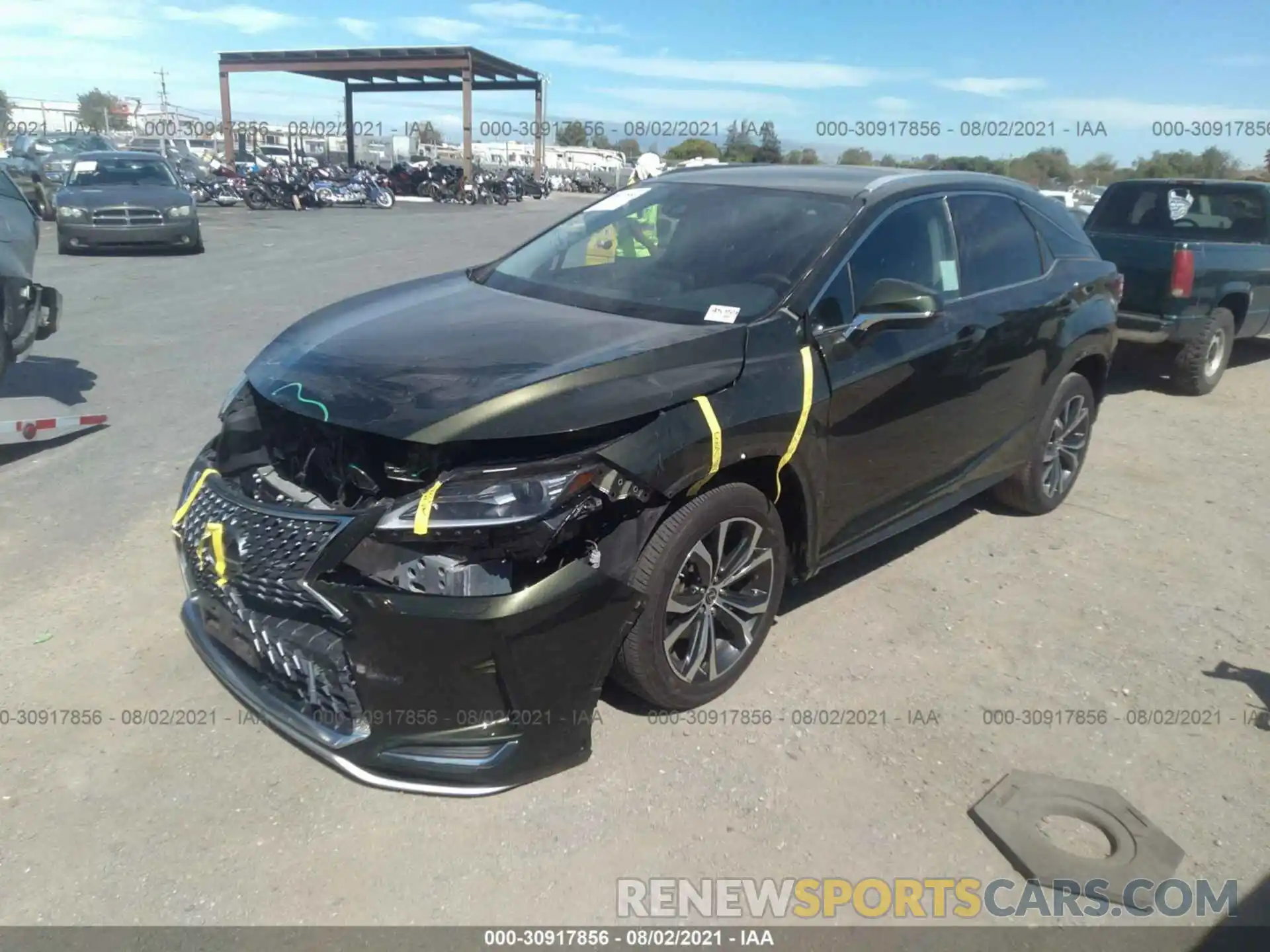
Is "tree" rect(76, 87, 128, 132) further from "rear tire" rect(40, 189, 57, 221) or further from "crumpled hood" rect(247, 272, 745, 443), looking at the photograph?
"crumpled hood" rect(247, 272, 745, 443)

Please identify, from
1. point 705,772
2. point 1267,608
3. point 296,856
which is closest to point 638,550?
point 705,772

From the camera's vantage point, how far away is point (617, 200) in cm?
494

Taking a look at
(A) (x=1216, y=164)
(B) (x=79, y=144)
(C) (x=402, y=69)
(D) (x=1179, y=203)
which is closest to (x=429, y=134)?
(C) (x=402, y=69)

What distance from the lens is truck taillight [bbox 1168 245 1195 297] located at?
8266 millimetres

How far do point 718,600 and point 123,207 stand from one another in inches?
600

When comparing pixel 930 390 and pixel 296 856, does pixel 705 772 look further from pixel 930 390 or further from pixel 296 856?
pixel 930 390

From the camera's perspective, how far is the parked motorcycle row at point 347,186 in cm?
2989

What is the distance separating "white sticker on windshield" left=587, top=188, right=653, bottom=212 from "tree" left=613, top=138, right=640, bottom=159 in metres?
57.6

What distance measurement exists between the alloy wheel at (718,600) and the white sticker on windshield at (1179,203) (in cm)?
789

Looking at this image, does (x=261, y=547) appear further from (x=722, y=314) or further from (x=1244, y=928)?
(x=1244, y=928)

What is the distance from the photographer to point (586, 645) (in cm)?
293

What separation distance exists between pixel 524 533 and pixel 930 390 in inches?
86.8

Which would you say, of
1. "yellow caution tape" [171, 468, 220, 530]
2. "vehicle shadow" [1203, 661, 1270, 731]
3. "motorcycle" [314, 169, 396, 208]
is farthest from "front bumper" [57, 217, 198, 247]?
"motorcycle" [314, 169, 396, 208]

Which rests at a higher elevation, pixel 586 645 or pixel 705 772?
pixel 586 645
